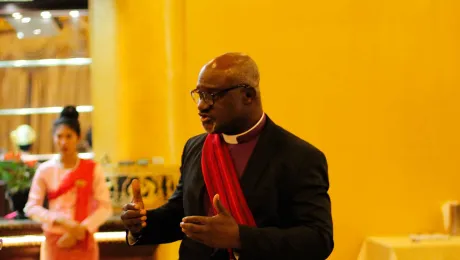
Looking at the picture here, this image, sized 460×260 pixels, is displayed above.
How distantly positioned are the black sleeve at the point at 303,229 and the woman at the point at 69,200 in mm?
1850

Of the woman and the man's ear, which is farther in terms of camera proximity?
the woman

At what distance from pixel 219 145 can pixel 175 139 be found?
207cm

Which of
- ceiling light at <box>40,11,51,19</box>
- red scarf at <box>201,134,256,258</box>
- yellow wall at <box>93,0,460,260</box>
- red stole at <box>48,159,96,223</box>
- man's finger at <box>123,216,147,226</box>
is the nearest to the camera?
red scarf at <box>201,134,256,258</box>

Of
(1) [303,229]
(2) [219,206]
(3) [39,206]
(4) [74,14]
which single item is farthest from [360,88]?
(2) [219,206]

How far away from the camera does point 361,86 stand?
12.0ft

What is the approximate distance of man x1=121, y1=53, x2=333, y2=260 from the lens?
4.94 ft

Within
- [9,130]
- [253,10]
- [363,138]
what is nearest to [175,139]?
[253,10]

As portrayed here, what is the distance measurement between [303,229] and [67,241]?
194cm

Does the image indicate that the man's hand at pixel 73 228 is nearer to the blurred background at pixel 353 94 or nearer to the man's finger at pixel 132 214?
the blurred background at pixel 353 94

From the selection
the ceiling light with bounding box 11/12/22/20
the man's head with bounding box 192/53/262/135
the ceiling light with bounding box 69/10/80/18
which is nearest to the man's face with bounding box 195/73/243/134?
the man's head with bounding box 192/53/262/135

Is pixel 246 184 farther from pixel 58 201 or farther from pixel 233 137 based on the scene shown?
pixel 58 201

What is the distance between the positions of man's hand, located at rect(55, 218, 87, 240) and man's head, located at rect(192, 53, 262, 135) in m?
1.71

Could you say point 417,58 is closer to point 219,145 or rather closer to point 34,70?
point 219,145

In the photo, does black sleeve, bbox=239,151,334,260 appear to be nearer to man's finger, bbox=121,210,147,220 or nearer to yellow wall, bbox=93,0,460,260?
man's finger, bbox=121,210,147,220
